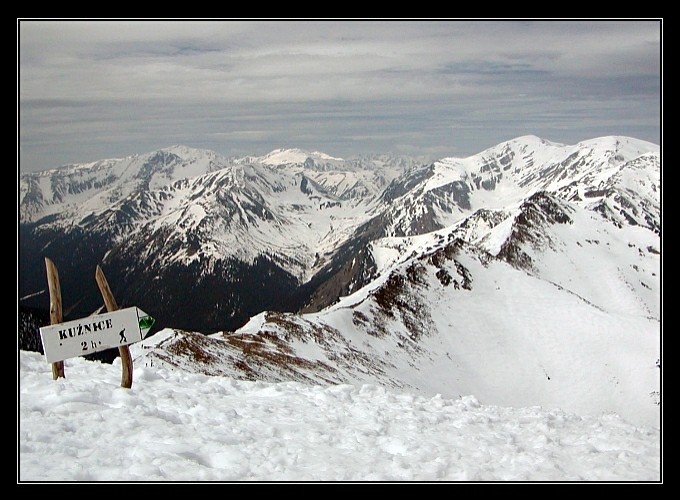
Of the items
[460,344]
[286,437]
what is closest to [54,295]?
[286,437]

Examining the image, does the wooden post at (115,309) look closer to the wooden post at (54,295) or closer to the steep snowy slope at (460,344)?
the wooden post at (54,295)

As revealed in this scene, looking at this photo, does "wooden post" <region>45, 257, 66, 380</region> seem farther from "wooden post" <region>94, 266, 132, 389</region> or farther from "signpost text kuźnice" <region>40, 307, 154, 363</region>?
"wooden post" <region>94, 266, 132, 389</region>

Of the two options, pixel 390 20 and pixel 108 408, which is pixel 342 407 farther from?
pixel 390 20

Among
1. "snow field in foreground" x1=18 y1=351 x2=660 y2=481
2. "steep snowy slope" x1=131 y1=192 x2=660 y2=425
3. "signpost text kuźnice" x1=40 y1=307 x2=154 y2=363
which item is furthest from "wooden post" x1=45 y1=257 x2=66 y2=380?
"steep snowy slope" x1=131 y1=192 x2=660 y2=425

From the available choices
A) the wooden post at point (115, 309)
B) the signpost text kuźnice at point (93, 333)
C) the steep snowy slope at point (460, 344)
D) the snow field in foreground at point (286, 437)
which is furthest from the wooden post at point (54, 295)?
the steep snowy slope at point (460, 344)

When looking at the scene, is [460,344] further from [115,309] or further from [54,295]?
[54,295]

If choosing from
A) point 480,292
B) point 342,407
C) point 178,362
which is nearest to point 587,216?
point 480,292
